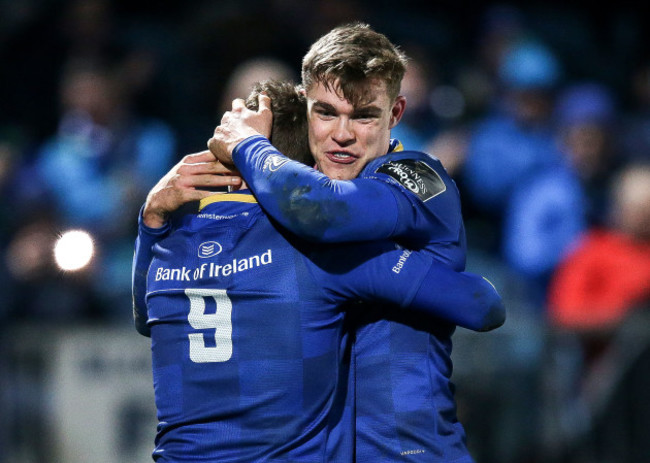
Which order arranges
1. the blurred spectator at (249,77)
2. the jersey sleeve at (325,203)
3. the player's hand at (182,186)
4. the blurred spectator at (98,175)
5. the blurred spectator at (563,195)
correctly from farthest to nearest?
the blurred spectator at (563,195) < the blurred spectator at (98,175) < the blurred spectator at (249,77) < the player's hand at (182,186) < the jersey sleeve at (325,203)

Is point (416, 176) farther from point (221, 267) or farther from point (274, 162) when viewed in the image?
point (221, 267)

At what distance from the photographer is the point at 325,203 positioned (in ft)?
9.56

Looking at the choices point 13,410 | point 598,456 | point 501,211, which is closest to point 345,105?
point 598,456

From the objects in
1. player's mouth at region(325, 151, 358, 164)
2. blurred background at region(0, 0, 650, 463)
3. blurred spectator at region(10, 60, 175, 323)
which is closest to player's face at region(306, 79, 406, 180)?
player's mouth at region(325, 151, 358, 164)

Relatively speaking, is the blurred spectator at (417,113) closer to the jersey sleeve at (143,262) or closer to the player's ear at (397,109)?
the player's ear at (397,109)

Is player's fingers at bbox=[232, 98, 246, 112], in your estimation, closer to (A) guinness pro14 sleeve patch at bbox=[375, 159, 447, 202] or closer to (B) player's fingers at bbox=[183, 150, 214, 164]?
(B) player's fingers at bbox=[183, 150, 214, 164]

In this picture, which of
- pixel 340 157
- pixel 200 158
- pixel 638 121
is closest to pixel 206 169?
pixel 200 158

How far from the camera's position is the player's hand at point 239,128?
10.5 ft

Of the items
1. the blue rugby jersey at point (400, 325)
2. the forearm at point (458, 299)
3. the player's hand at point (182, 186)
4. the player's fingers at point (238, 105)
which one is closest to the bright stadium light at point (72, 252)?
the player's hand at point (182, 186)

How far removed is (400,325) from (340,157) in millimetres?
577

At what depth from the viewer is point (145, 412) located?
6.04 m

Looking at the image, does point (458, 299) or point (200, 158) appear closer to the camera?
point (458, 299)

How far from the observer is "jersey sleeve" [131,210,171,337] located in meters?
3.36

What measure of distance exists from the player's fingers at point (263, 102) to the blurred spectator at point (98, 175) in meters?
3.26
